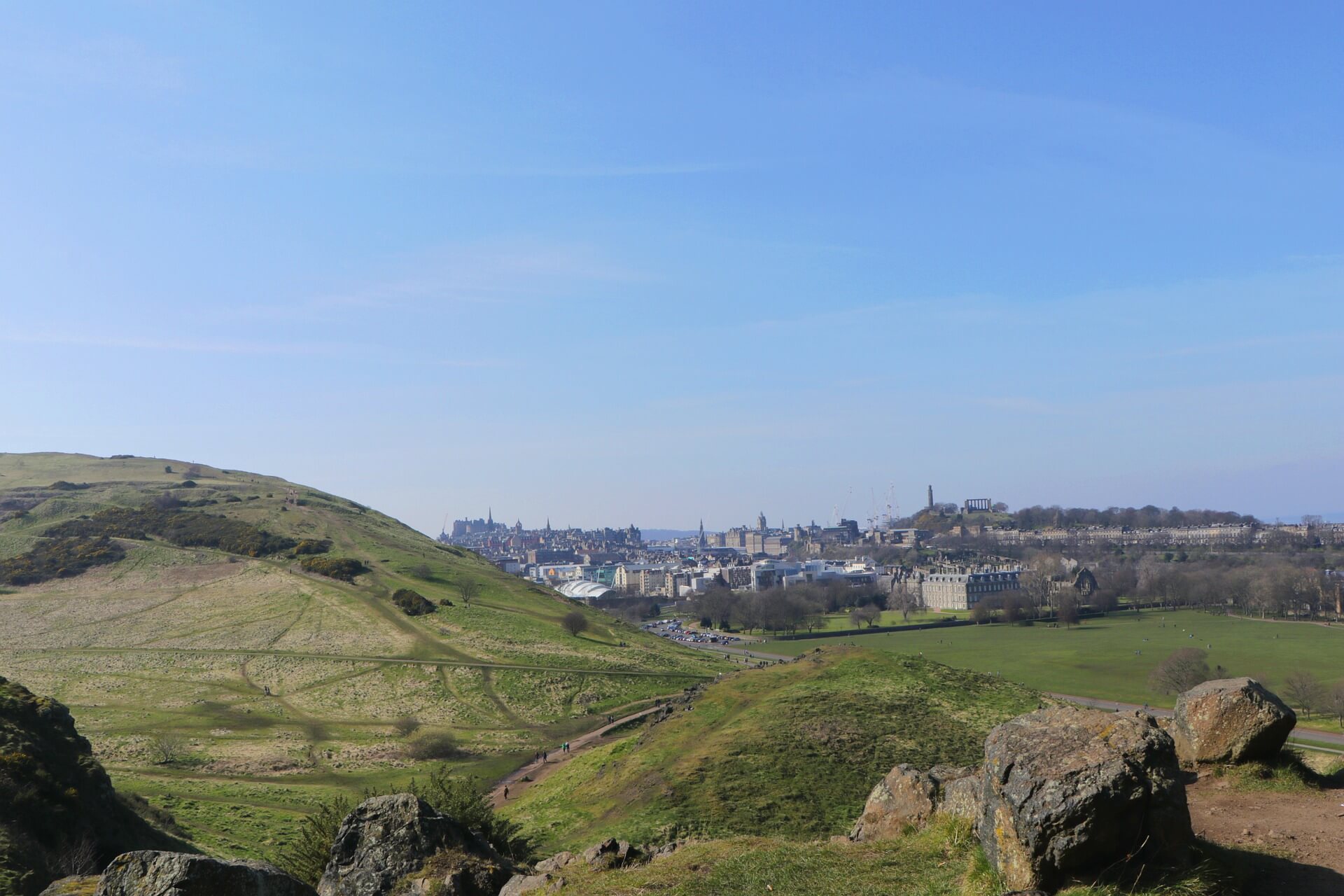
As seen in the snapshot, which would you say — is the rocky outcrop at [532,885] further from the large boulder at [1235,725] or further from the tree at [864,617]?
the tree at [864,617]

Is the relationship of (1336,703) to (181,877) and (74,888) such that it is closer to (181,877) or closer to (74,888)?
(181,877)

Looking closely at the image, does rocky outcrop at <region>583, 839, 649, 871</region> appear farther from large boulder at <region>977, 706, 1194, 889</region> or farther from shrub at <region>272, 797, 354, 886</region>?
large boulder at <region>977, 706, 1194, 889</region>

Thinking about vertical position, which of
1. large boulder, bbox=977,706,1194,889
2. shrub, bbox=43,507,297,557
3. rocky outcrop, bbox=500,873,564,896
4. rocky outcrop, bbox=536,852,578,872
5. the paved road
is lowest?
the paved road

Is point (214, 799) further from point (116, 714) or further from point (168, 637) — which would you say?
point (168, 637)

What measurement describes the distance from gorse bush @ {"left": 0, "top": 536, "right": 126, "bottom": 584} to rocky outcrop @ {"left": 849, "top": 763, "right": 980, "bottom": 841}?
110230 mm

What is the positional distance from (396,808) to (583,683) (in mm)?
59163

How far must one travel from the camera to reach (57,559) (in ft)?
345

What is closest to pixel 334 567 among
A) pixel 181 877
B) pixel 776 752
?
pixel 776 752

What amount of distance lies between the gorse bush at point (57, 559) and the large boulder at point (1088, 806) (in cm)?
11658

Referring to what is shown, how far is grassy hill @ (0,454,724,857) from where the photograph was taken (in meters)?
53.0

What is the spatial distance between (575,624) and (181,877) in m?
Answer: 90.9

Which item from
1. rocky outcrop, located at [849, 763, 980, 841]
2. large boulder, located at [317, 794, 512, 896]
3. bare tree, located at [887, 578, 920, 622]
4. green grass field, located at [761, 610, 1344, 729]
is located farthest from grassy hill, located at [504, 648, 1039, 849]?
bare tree, located at [887, 578, 920, 622]

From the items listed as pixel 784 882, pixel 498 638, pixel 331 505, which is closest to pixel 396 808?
pixel 784 882

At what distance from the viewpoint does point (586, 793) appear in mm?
39750
